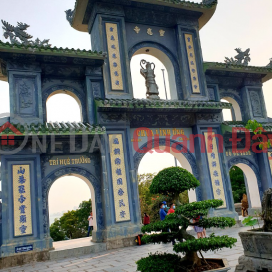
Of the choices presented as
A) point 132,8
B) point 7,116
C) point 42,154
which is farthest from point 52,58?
point 132,8

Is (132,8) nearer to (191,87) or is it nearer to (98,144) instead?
(191,87)

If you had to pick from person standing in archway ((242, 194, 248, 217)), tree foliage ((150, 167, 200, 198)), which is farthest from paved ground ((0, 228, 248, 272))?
person standing in archway ((242, 194, 248, 217))

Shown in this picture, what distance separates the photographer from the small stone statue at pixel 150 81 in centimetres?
1120

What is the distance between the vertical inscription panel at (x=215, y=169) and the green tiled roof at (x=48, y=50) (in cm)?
489

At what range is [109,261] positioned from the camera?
695cm

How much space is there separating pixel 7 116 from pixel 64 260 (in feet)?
14.7

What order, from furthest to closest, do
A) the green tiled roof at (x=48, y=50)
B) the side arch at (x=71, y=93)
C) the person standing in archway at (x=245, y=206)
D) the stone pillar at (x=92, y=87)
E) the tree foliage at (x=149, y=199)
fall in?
1. the tree foliage at (x=149, y=199)
2. the person standing in archway at (x=245, y=206)
3. the side arch at (x=71, y=93)
4. the stone pillar at (x=92, y=87)
5. the green tiled roof at (x=48, y=50)

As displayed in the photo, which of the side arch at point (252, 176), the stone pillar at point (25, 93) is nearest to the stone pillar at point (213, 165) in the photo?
the side arch at point (252, 176)

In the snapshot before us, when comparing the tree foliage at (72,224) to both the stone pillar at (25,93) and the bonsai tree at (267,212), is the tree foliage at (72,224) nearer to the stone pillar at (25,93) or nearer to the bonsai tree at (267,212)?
the stone pillar at (25,93)

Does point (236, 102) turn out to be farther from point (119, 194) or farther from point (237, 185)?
point (237, 185)

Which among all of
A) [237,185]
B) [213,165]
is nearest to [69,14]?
[213,165]

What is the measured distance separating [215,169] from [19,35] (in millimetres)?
7936

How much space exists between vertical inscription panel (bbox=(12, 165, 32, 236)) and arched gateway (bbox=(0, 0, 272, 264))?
0.03 m

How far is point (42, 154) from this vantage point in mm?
9195
